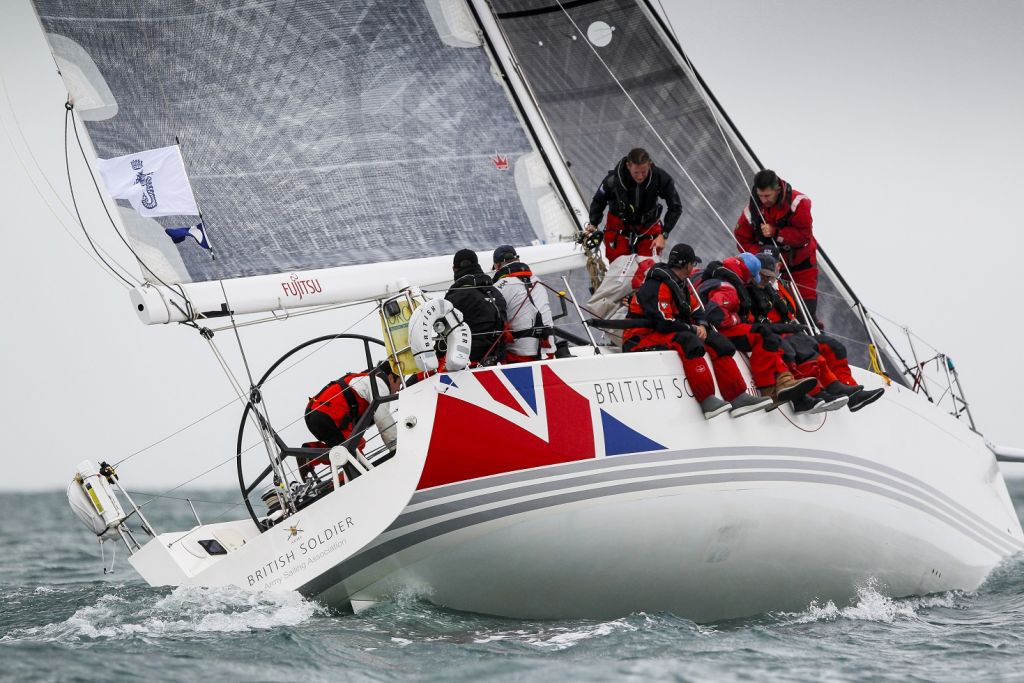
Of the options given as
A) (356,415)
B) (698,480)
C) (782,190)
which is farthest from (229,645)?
(782,190)

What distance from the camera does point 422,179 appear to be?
23.5 feet

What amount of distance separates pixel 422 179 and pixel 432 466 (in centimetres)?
231

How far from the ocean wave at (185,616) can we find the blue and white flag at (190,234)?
5.46 feet

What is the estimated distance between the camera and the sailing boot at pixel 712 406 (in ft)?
19.7

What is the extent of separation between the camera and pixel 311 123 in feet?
22.5

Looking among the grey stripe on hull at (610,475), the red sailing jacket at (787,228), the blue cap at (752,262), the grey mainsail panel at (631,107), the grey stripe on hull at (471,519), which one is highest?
the grey mainsail panel at (631,107)

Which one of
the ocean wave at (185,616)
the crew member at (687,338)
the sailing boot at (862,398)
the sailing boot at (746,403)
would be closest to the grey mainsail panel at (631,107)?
the sailing boot at (862,398)

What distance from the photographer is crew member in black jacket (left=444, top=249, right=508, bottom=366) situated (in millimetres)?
5883

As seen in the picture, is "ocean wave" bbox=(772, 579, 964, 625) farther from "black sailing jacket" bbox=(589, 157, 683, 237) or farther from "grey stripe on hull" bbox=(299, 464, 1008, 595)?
"black sailing jacket" bbox=(589, 157, 683, 237)

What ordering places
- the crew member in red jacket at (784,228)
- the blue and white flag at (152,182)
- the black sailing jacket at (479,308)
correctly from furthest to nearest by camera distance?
the crew member in red jacket at (784,228) → the blue and white flag at (152,182) → the black sailing jacket at (479,308)

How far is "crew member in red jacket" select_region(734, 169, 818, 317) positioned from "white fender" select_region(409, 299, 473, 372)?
121 inches

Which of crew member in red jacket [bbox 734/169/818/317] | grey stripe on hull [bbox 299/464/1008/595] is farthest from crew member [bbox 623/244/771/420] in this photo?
crew member in red jacket [bbox 734/169/818/317]

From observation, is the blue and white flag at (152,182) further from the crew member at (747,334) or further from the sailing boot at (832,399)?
the sailing boot at (832,399)

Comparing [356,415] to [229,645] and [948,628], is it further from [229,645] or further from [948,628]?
[948,628]
